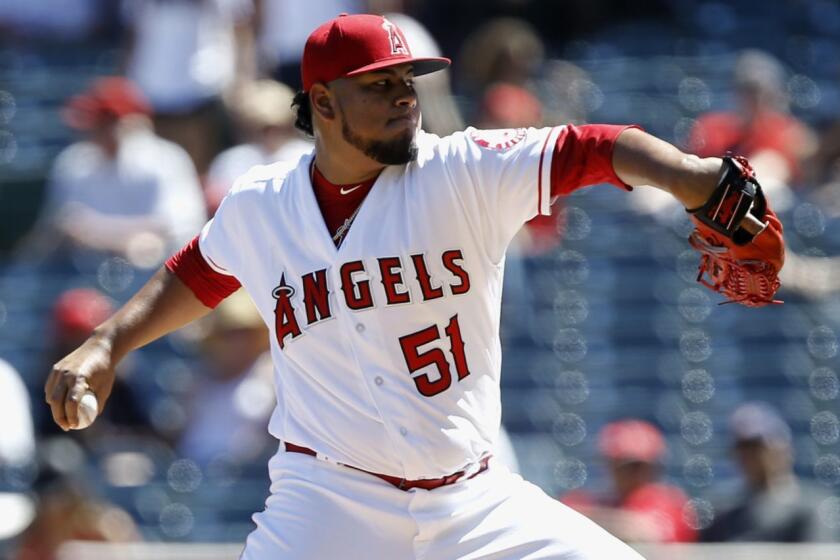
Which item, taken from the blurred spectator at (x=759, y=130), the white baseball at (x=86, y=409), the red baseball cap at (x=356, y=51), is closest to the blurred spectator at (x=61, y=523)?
the white baseball at (x=86, y=409)

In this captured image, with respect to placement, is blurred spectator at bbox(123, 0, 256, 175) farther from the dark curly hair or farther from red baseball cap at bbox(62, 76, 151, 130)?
the dark curly hair

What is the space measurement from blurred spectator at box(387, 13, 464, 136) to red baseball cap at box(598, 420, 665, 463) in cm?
172

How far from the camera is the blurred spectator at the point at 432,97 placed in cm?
704

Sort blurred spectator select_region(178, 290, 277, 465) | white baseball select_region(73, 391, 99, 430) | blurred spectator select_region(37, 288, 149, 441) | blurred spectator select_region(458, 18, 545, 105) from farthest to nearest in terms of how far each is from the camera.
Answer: blurred spectator select_region(458, 18, 545, 105), blurred spectator select_region(37, 288, 149, 441), blurred spectator select_region(178, 290, 277, 465), white baseball select_region(73, 391, 99, 430)

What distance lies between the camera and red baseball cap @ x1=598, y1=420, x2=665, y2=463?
584cm

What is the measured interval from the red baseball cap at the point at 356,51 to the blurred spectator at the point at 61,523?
2521mm

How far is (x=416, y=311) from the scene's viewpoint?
3.30m

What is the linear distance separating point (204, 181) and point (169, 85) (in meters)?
0.73

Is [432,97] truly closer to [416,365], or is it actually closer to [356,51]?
[356,51]

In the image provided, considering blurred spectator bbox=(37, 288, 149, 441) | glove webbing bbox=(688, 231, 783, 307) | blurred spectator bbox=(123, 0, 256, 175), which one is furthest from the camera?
blurred spectator bbox=(123, 0, 256, 175)

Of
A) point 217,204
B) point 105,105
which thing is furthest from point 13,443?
point 105,105

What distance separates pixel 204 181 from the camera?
306 inches

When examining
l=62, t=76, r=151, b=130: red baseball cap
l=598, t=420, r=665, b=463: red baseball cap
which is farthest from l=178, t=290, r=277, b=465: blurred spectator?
l=62, t=76, r=151, b=130: red baseball cap

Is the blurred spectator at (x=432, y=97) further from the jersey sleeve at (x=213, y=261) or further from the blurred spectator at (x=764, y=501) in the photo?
the jersey sleeve at (x=213, y=261)
